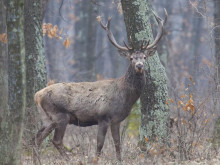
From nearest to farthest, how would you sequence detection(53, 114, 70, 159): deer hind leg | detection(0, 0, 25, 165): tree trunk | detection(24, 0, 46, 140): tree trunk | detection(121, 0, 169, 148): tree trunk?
1. detection(0, 0, 25, 165): tree trunk
2. detection(121, 0, 169, 148): tree trunk
3. detection(53, 114, 70, 159): deer hind leg
4. detection(24, 0, 46, 140): tree trunk

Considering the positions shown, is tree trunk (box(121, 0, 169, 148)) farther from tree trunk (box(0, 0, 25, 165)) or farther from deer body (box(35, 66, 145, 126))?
tree trunk (box(0, 0, 25, 165))

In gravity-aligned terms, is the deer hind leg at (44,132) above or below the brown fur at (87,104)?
below

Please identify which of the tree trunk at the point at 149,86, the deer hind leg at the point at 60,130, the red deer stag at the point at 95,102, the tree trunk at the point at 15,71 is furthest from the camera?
the deer hind leg at the point at 60,130

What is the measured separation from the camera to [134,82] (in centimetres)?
1009

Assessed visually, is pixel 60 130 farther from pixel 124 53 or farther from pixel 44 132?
pixel 124 53

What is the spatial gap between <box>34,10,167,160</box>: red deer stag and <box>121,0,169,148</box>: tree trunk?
187 mm

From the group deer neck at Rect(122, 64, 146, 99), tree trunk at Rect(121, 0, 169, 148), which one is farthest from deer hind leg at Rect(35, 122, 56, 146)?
tree trunk at Rect(121, 0, 169, 148)

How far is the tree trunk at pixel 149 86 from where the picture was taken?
386 inches

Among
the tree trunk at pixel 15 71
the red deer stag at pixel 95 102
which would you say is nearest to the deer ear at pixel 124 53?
the red deer stag at pixel 95 102

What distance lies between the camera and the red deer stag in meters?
10.0

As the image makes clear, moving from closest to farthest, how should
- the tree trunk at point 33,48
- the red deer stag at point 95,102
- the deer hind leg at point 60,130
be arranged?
the red deer stag at point 95,102 → the deer hind leg at point 60,130 → the tree trunk at point 33,48

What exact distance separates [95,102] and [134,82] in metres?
0.93

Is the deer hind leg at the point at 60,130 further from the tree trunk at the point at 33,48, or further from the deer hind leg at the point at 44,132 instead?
the tree trunk at the point at 33,48

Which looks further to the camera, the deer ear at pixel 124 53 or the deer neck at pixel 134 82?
the deer ear at pixel 124 53
